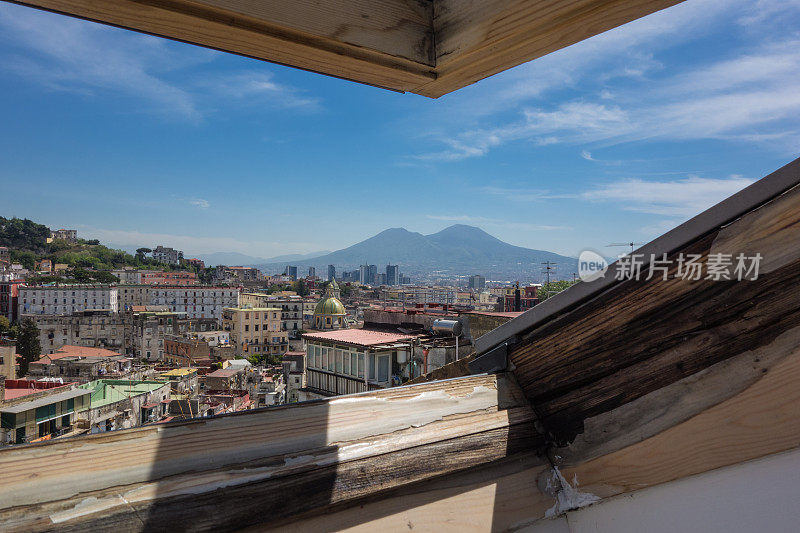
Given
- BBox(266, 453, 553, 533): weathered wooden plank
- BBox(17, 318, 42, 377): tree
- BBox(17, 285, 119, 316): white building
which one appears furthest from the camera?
BBox(17, 285, 119, 316): white building

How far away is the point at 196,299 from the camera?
58219 mm

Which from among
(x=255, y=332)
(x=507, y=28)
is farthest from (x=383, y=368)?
(x=255, y=332)

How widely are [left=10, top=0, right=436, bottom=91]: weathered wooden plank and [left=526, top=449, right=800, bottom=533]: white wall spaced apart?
67 centimetres

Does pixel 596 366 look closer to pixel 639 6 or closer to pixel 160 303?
pixel 639 6

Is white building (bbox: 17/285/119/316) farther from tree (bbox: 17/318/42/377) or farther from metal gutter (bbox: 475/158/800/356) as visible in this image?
metal gutter (bbox: 475/158/800/356)

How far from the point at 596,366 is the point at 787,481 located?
28 cm

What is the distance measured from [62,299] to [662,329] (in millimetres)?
57550

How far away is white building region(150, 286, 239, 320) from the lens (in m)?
57.5

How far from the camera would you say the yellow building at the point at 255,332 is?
4356 cm

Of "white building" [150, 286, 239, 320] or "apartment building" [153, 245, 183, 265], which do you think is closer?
"white building" [150, 286, 239, 320]

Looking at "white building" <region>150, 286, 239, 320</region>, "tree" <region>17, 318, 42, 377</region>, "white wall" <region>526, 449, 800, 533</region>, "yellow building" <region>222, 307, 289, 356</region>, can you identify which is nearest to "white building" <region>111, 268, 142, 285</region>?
"white building" <region>150, 286, 239, 320</region>

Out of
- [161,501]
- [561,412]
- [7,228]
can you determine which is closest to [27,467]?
[161,501]

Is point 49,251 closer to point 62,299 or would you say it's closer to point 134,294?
point 134,294

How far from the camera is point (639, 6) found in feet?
1.81
